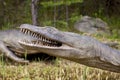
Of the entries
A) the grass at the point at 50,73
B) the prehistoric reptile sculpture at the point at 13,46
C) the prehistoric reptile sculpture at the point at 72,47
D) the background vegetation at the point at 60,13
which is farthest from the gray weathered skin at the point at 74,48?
the background vegetation at the point at 60,13

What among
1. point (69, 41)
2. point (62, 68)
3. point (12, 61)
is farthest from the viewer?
point (12, 61)

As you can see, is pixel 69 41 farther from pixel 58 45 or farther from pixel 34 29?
pixel 34 29

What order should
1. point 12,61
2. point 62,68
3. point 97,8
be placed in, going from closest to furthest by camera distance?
point 62,68
point 12,61
point 97,8

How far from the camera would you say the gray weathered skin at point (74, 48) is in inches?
200

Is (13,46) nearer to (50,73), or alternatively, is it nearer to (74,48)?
(50,73)

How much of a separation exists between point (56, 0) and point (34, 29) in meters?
5.00

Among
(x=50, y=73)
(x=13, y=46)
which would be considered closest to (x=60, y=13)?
(x=13, y=46)

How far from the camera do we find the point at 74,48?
16.8ft

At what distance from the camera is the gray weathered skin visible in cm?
509

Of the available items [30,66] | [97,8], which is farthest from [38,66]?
[97,8]

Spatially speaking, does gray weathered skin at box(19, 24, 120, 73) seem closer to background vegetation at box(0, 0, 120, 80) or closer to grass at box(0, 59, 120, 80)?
grass at box(0, 59, 120, 80)

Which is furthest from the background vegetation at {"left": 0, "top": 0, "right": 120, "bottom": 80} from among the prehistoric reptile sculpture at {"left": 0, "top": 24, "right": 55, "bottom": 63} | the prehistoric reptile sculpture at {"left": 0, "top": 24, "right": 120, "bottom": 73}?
the prehistoric reptile sculpture at {"left": 0, "top": 24, "right": 120, "bottom": 73}

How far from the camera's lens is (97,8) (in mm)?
12352

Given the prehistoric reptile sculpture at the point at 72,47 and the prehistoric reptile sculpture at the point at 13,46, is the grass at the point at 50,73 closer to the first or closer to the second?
the prehistoric reptile sculpture at the point at 13,46
